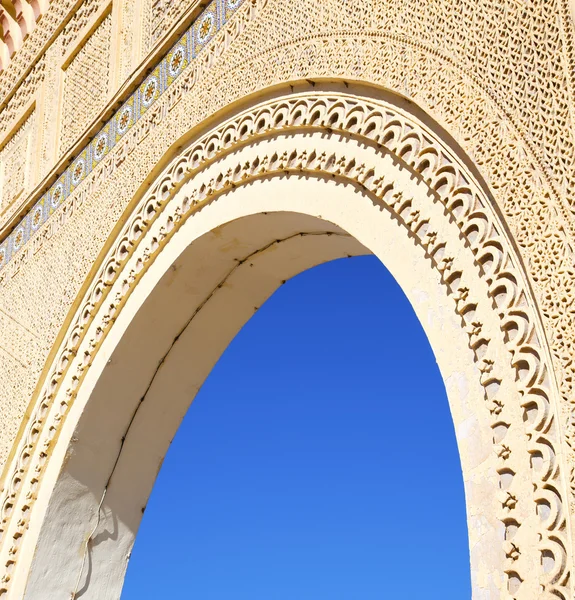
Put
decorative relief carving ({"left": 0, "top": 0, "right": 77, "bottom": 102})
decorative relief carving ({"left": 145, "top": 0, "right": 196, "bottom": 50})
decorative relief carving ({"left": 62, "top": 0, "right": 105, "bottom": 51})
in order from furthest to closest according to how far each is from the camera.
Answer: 1. decorative relief carving ({"left": 0, "top": 0, "right": 77, "bottom": 102})
2. decorative relief carving ({"left": 62, "top": 0, "right": 105, "bottom": 51})
3. decorative relief carving ({"left": 145, "top": 0, "right": 196, "bottom": 50})

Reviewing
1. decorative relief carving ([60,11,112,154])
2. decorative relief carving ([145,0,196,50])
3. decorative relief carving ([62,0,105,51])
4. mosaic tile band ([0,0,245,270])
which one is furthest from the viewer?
decorative relief carving ([62,0,105,51])

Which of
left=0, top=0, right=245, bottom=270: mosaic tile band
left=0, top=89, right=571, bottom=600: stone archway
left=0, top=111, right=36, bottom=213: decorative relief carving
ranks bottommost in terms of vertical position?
left=0, top=89, right=571, bottom=600: stone archway

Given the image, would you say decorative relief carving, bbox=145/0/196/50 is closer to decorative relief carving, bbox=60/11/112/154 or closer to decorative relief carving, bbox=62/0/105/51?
decorative relief carving, bbox=60/11/112/154

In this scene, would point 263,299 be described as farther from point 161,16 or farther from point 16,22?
point 16,22

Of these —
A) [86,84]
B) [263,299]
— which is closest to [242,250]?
[263,299]

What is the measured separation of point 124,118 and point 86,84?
373mm

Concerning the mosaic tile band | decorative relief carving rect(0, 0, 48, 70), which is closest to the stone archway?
the mosaic tile band

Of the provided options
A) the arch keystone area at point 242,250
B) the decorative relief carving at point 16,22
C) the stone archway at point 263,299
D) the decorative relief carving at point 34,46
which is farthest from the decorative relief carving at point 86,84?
the stone archway at point 263,299

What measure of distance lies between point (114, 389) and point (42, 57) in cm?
134

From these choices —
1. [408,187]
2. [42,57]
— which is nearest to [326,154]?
[408,187]

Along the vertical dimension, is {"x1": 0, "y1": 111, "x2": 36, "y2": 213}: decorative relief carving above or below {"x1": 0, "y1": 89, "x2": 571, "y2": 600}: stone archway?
above

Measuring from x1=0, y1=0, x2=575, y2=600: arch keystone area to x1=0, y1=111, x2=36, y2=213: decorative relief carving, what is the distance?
20mm

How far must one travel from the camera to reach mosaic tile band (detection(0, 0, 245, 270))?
7.88ft

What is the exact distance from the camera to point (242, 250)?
7.55 ft
